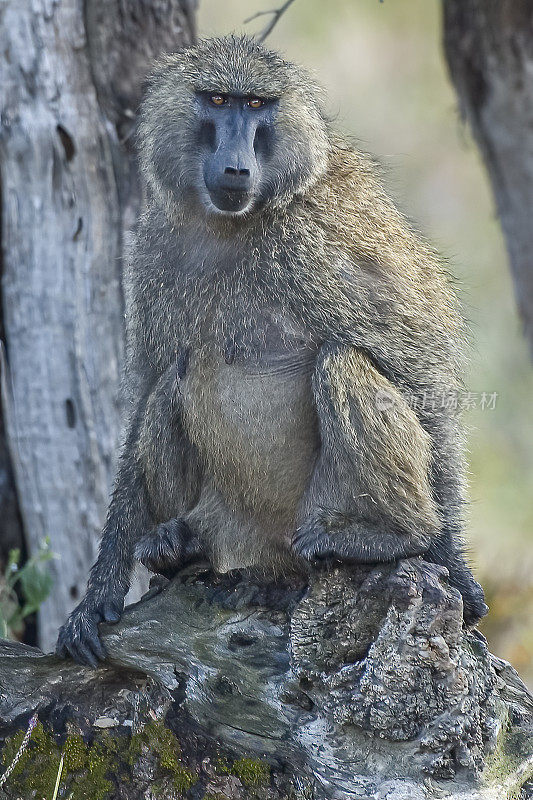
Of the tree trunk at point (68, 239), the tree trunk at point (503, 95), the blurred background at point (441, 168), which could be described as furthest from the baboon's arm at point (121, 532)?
the blurred background at point (441, 168)

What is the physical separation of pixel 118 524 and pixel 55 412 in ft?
3.91

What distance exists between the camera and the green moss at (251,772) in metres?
2.62

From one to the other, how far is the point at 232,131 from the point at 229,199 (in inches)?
8.4

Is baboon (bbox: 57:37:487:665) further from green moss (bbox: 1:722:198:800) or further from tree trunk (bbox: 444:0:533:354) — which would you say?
tree trunk (bbox: 444:0:533:354)

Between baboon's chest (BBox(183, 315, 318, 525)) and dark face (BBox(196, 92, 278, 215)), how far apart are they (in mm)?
403

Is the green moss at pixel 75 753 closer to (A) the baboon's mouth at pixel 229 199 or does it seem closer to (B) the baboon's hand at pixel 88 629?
(B) the baboon's hand at pixel 88 629

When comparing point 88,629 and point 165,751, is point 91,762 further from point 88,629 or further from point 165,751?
point 88,629

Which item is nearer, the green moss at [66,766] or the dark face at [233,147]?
the green moss at [66,766]

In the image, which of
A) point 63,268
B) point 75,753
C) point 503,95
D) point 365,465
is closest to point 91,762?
point 75,753

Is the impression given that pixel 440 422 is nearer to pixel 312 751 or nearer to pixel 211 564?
pixel 211 564

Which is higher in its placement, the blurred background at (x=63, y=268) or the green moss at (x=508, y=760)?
the blurred background at (x=63, y=268)

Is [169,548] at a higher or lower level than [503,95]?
lower

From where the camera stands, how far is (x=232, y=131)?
313 centimetres

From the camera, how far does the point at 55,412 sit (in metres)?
4.63
